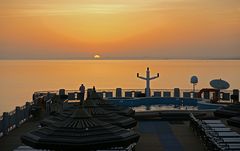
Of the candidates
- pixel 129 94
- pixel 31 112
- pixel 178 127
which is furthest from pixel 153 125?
pixel 129 94

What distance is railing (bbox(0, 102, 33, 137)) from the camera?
16.3 m

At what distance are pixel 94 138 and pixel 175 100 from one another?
769 inches

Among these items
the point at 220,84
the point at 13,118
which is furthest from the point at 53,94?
the point at 220,84

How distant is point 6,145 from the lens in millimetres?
14461

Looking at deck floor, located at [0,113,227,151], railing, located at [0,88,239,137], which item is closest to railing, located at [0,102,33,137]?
railing, located at [0,88,239,137]

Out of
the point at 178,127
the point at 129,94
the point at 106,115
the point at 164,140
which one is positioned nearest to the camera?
the point at 106,115

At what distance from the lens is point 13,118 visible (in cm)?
1756

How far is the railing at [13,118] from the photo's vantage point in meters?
16.3

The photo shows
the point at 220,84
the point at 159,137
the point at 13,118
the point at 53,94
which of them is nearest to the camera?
the point at 159,137

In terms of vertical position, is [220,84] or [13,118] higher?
[220,84]

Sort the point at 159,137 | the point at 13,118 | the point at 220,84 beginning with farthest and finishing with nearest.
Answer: the point at 220,84 → the point at 13,118 → the point at 159,137

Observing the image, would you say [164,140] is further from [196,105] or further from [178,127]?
[196,105]

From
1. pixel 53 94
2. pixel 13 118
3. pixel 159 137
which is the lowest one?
pixel 159 137

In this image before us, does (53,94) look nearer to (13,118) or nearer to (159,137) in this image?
(13,118)
